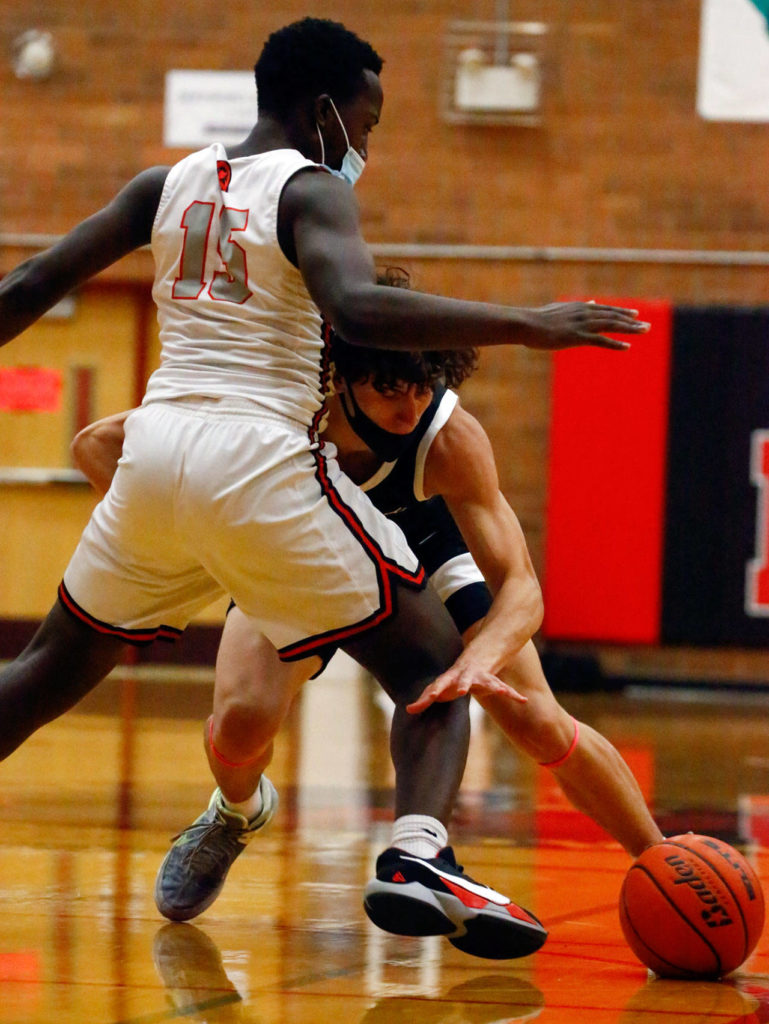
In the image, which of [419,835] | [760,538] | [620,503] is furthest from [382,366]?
[760,538]

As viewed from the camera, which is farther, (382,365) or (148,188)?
(382,365)

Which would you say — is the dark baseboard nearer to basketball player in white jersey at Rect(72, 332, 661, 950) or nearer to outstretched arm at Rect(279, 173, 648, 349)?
basketball player in white jersey at Rect(72, 332, 661, 950)

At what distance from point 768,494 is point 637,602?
1.13 metres

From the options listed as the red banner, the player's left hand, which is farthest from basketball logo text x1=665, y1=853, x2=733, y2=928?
the red banner

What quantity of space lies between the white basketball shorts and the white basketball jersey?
52 mm

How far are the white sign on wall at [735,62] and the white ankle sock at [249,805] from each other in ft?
25.1

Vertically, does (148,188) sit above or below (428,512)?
above

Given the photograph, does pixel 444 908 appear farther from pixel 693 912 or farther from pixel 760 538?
pixel 760 538

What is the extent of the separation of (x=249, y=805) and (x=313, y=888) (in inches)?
14.2

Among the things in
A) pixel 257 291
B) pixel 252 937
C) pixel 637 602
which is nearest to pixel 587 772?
pixel 252 937

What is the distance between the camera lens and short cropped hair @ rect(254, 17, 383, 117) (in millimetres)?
Answer: 2752

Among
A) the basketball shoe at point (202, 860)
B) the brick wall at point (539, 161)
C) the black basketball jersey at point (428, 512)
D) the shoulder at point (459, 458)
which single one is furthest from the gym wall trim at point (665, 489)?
the shoulder at point (459, 458)

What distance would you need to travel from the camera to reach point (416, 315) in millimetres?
2391

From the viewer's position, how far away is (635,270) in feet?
34.1
